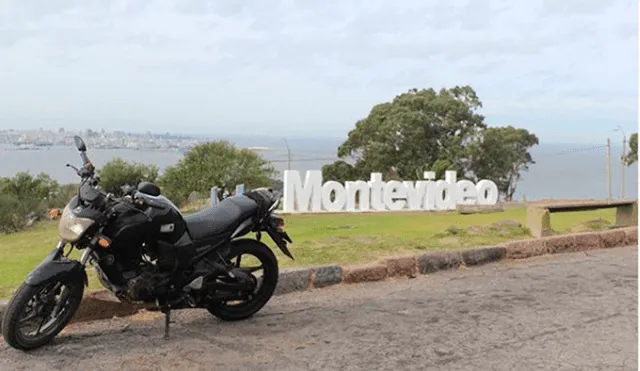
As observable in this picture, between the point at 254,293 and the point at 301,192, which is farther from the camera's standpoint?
the point at 301,192

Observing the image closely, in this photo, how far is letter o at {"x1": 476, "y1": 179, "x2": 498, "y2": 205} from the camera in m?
25.7

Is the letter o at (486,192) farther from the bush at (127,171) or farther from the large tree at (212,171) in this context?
the bush at (127,171)

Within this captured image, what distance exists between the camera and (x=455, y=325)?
488 cm

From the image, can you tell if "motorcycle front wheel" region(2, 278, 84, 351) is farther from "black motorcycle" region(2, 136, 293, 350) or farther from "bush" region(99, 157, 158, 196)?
"bush" region(99, 157, 158, 196)

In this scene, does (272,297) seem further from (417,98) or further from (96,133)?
(417,98)

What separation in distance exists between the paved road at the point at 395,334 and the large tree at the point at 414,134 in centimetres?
2934

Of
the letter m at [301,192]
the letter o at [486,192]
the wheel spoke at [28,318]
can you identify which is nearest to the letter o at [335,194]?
the letter m at [301,192]

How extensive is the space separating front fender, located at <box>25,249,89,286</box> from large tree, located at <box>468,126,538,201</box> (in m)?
32.6

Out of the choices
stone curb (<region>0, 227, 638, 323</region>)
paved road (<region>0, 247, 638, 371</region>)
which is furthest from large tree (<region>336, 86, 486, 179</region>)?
paved road (<region>0, 247, 638, 371</region>)

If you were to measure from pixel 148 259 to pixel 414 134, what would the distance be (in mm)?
31674

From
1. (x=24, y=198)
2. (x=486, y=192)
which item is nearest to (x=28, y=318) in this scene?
(x=486, y=192)

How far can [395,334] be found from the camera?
465cm

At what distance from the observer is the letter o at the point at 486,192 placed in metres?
25.7

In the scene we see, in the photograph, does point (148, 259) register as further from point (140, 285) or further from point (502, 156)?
point (502, 156)
